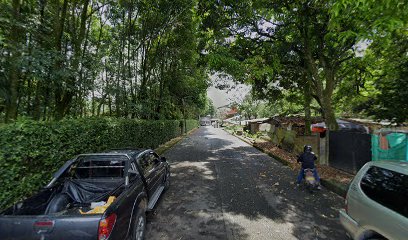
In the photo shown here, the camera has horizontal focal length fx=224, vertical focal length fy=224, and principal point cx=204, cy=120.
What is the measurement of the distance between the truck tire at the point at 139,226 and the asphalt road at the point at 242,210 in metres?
0.33

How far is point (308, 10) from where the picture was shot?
9195 millimetres

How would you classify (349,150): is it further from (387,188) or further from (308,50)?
(387,188)

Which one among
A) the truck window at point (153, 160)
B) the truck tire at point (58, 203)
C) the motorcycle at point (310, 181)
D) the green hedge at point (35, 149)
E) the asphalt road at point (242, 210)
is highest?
the green hedge at point (35, 149)

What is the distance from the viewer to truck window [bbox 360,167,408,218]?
2.73 metres

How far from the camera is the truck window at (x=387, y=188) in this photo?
2728mm

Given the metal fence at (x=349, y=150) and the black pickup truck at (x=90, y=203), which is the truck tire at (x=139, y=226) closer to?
the black pickup truck at (x=90, y=203)

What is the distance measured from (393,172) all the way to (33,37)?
9.07 meters

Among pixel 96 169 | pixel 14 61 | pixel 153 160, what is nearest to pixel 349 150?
pixel 153 160

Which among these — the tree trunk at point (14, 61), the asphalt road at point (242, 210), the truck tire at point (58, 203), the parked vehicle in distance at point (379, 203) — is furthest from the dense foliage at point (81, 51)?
the parked vehicle in distance at point (379, 203)

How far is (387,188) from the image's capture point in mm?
2986

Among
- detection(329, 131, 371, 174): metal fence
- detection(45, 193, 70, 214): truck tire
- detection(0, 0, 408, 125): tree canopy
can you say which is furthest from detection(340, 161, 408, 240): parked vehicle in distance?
detection(329, 131, 371, 174): metal fence

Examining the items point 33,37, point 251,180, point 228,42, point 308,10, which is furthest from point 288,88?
point 33,37

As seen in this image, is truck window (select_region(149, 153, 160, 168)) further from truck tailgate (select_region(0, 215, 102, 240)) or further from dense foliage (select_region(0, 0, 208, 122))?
dense foliage (select_region(0, 0, 208, 122))

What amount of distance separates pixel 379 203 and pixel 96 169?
4772mm
